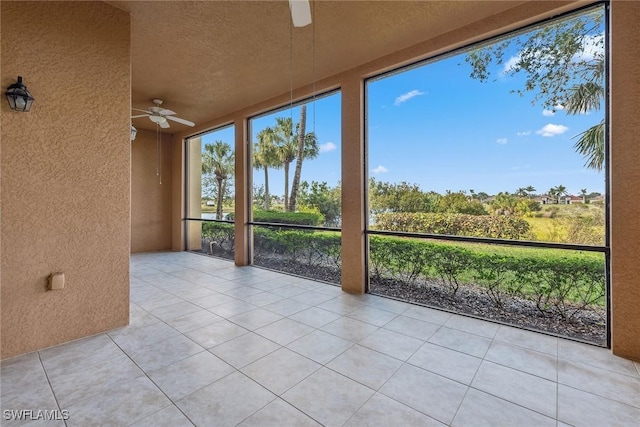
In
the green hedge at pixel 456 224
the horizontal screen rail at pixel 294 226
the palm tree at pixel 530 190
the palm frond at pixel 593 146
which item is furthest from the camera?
the horizontal screen rail at pixel 294 226

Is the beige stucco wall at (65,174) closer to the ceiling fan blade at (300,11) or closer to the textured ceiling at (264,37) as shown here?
the textured ceiling at (264,37)

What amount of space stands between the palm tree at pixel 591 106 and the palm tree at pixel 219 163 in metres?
5.78

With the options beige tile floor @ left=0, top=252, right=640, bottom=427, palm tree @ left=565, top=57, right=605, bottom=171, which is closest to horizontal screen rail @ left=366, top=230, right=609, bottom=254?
palm tree @ left=565, top=57, right=605, bottom=171

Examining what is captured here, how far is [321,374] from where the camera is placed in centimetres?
208

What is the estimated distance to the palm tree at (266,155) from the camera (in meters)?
5.52

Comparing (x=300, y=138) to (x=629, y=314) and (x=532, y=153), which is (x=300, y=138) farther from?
(x=629, y=314)

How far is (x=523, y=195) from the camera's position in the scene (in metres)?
2.99

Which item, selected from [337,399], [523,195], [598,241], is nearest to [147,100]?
[337,399]

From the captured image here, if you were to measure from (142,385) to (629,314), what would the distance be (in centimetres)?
384

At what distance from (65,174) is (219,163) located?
4443 mm

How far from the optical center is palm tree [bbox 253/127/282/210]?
552cm

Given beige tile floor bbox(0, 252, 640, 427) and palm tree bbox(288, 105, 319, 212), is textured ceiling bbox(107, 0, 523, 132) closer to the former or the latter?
palm tree bbox(288, 105, 319, 212)

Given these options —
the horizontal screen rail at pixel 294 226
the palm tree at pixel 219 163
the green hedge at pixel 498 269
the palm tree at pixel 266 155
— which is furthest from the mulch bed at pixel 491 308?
the palm tree at pixel 219 163

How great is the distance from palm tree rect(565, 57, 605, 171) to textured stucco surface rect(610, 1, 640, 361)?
22 centimetres
